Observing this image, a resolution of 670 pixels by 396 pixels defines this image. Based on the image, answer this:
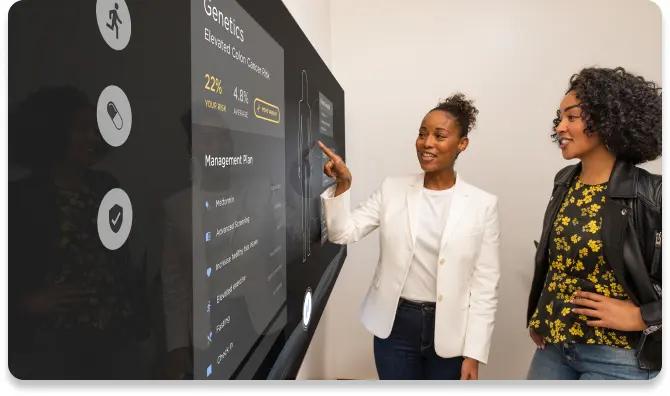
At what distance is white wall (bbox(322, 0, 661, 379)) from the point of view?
940mm

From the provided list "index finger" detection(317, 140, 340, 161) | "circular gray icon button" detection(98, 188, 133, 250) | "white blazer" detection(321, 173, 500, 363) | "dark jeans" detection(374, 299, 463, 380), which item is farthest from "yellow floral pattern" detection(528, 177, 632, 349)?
"circular gray icon button" detection(98, 188, 133, 250)

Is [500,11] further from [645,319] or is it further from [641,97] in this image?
[645,319]

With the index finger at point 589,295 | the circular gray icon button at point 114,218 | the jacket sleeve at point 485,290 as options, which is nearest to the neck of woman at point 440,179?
the jacket sleeve at point 485,290

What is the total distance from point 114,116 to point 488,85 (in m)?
0.73

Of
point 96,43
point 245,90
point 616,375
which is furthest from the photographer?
point 616,375

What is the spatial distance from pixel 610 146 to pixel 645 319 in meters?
0.34

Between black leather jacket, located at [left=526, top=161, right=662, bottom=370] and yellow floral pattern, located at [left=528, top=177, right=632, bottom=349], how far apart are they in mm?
17

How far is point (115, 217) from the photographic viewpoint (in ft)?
1.85

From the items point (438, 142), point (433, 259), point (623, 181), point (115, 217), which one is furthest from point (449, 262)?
point (115, 217)

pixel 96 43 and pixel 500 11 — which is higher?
pixel 500 11

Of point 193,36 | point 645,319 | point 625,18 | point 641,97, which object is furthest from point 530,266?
point 193,36

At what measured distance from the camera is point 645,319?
900mm

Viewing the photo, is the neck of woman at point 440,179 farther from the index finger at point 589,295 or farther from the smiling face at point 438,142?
the index finger at point 589,295

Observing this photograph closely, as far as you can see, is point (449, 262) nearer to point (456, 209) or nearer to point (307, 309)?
point (456, 209)
